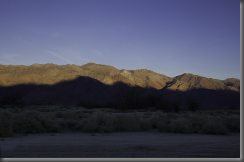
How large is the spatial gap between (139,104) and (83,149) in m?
36.7

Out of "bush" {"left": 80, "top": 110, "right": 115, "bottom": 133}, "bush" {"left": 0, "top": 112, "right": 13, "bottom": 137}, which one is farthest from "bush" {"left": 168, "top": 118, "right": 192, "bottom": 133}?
"bush" {"left": 0, "top": 112, "right": 13, "bottom": 137}

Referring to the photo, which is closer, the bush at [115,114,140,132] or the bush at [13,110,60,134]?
the bush at [13,110,60,134]

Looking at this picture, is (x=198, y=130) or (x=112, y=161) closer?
(x=112, y=161)

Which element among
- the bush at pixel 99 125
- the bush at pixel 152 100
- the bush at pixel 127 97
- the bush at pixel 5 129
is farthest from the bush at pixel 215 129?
the bush at pixel 152 100

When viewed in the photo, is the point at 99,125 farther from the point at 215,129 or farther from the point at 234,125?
the point at 234,125

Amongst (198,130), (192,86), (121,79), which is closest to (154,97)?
(198,130)

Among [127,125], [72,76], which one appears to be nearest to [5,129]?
[127,125]

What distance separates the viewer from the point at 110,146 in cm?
750

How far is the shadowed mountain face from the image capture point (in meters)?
81.5

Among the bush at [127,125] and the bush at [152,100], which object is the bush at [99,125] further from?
the bush at [152,100]

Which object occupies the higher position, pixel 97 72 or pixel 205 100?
pixel 97 72

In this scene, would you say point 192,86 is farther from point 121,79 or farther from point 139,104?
point 139,104

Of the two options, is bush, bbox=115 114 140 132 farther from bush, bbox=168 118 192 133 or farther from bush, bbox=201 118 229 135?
bush, bbox=201 118 229 135

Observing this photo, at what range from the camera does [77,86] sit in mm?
89125
